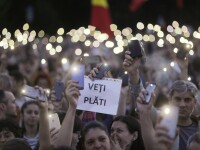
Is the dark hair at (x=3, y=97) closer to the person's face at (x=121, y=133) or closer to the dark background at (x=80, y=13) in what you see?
the person's face at (x=121, y=133)

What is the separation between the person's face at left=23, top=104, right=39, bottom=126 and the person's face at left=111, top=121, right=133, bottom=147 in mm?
1302

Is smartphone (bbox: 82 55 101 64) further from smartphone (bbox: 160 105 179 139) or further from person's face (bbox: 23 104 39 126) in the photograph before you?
smartphone (bbox: 160 105 179 139)

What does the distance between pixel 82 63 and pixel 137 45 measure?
2.02 ft

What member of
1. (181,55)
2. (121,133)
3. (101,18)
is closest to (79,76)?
(121,133)

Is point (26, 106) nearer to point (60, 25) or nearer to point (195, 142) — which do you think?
point (195, 142)

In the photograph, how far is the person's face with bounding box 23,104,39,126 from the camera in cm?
839

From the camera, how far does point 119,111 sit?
8.43 m

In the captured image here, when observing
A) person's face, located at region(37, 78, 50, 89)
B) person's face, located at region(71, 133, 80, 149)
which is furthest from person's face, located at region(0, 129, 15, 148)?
person's face, located at region(37, 78, 50, 89)

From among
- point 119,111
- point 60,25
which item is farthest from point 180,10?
point 119,111

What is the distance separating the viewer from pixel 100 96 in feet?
24.1

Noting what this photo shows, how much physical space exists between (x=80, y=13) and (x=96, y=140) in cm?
3009

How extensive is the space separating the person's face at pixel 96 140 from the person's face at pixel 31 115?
1.68 meters

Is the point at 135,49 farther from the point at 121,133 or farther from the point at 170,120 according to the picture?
the point at 170,120

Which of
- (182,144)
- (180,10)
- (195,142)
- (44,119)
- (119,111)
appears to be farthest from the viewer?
(180,10)
